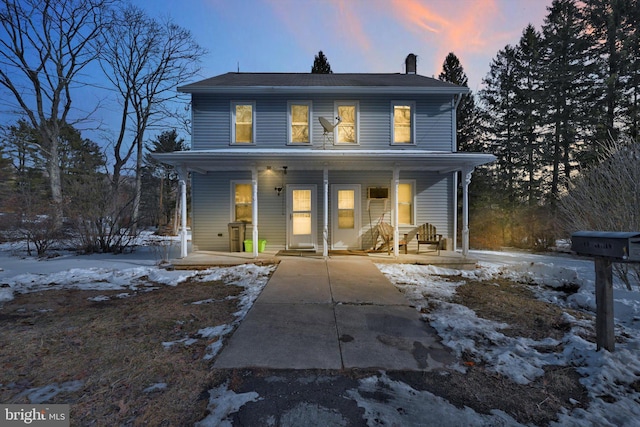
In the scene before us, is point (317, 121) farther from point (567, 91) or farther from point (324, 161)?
point (567, 91)

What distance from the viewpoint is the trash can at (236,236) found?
8.73 meters

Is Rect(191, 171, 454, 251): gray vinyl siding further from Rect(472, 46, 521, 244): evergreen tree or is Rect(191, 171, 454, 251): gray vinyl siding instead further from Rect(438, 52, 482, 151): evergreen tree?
Rect(438, 52, 482, 151): evergreen tree

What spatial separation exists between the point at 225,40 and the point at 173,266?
22.6 metres

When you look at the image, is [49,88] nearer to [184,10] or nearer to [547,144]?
[184,10]

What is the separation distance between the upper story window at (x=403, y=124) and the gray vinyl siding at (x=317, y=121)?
20 cm

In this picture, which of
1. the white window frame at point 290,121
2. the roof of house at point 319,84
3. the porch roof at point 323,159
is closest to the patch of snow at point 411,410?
the porch roof at point 323,159

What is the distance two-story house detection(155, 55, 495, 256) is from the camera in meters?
9.08

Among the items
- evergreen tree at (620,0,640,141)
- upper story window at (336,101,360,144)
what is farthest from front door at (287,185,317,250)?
evergreen tree at (620,0,640,141)

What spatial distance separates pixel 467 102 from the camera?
1977cm

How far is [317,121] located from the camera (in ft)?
30.7

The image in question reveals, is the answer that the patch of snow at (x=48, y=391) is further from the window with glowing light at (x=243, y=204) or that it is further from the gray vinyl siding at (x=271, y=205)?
the window with glowing light at (x=243, y=204)

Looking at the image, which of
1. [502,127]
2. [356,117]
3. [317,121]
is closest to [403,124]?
[356,117]

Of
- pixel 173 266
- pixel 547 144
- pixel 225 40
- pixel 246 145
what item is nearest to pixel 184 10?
pixel 225 40

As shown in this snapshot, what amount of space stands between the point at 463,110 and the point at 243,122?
17.3 meters
